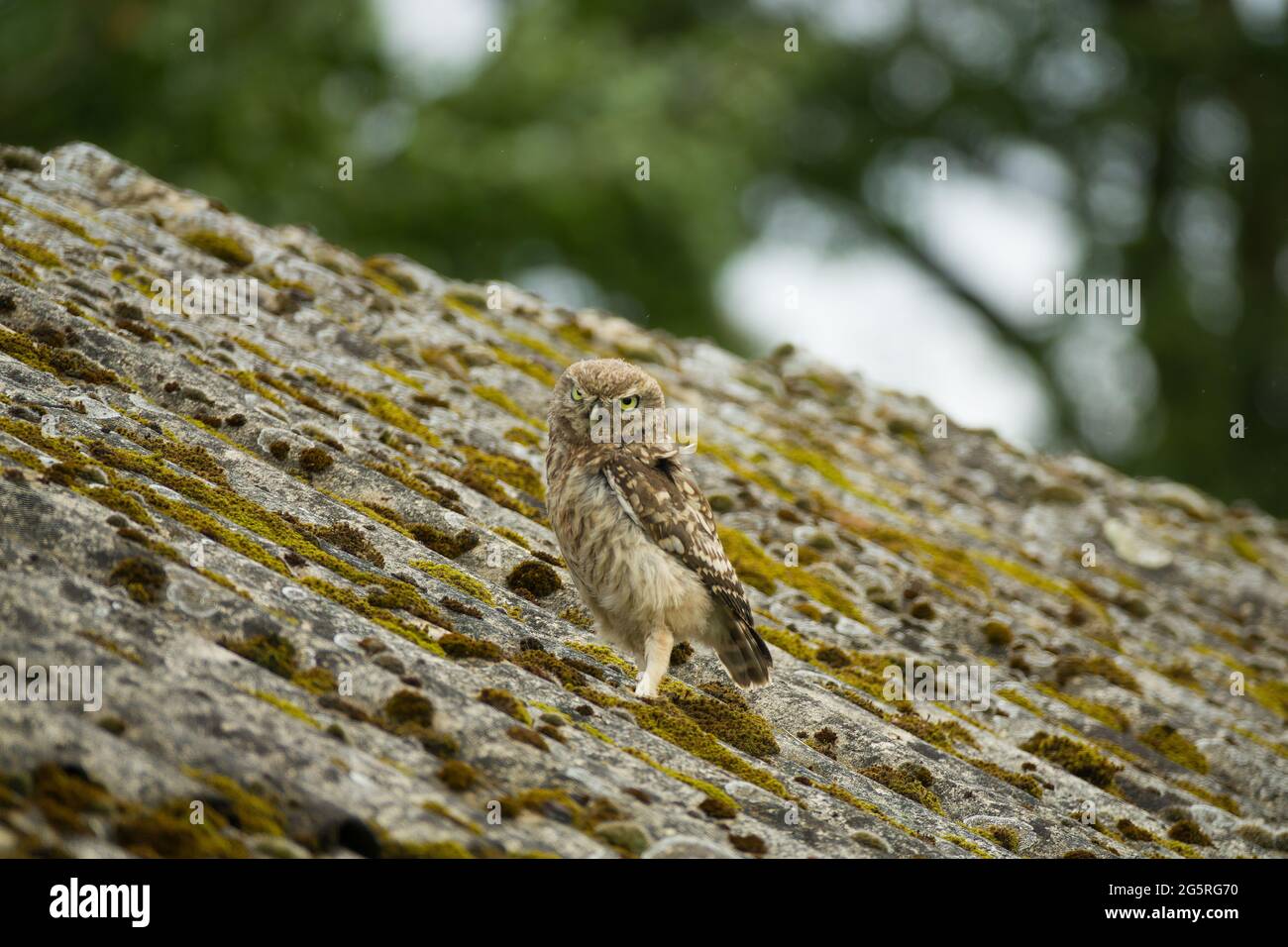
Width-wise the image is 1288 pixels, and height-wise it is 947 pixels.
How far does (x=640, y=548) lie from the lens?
14.8 ft

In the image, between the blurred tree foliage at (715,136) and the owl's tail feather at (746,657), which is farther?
the blurred tree foliage at (715,136)

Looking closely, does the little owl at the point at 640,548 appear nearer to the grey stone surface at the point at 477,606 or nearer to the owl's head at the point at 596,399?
the owl's head at the point at 596,399

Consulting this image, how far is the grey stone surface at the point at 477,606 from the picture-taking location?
2584 mm

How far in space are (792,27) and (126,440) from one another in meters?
15.5

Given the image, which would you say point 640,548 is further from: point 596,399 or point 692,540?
point 596,399

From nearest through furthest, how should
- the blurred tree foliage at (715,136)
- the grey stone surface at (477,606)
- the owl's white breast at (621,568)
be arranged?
1. the grey stone surface at (477,606)
2. the owl's white breast at (621,568)
3. the blurred tree foliage at (715,136)

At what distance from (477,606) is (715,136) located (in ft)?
40.6

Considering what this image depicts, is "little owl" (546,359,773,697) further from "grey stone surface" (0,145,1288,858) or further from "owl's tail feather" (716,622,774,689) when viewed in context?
"grey stone surface" (0,145,1288,858)

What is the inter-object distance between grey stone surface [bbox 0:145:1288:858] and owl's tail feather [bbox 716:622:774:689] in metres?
0.07

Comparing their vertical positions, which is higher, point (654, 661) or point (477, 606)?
point (477, 606)

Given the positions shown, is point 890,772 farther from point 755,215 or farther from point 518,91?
point 755,215

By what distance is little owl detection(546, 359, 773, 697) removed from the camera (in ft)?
14.5

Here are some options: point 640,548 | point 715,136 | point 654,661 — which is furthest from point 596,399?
point 715,136

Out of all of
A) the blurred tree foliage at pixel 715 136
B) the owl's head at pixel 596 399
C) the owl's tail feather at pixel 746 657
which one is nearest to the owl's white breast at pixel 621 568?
the owl's tail feather at pixel 746 657
